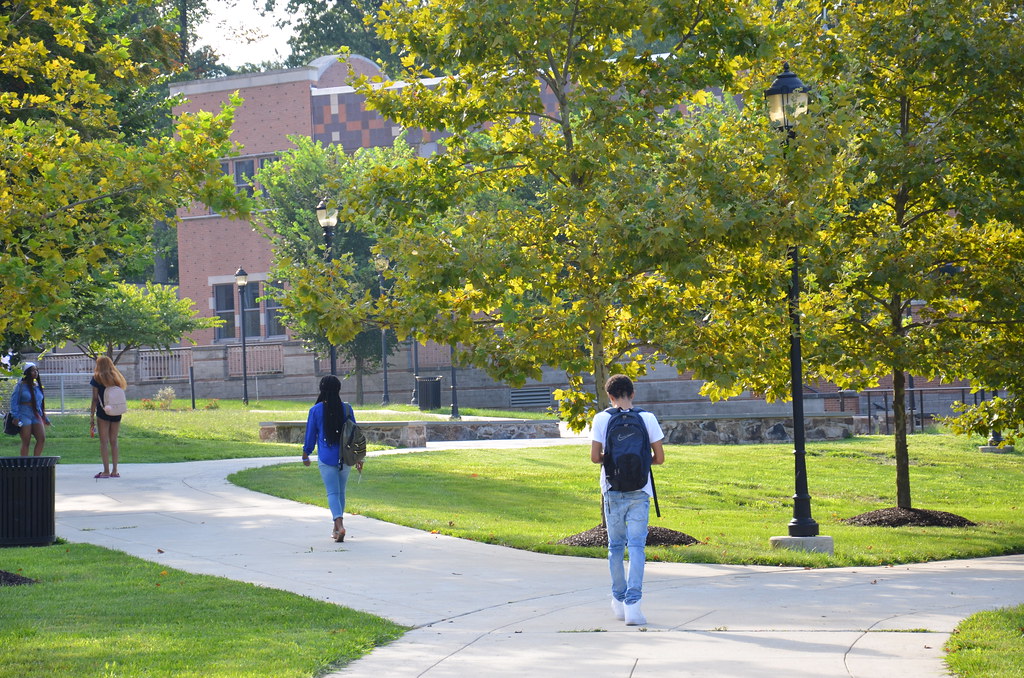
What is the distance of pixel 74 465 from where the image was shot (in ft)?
71.7

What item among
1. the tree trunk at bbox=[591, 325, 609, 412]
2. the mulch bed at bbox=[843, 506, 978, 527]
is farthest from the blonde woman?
the mulch bed at bbox=[843, 506, 978, 527]

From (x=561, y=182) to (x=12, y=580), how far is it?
269 inches

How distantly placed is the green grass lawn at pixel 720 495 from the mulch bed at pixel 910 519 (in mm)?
294

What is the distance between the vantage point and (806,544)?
1302cm

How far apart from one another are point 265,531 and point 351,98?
3548cm

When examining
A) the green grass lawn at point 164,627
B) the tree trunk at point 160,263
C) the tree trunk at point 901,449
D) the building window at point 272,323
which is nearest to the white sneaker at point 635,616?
the green grass lawn at point 164,627

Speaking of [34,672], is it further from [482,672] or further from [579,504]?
[579,504]

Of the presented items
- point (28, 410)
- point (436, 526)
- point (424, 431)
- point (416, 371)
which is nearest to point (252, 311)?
point (416, 371)

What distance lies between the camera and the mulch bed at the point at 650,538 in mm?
13188

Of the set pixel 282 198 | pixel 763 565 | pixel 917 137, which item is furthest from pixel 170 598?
pixel 282 198

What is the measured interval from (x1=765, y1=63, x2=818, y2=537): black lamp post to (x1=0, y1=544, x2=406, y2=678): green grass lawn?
5942mm

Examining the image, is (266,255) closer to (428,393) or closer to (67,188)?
(428,393)

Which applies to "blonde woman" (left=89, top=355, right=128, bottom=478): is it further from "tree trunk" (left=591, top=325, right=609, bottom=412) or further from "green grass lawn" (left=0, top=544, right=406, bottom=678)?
"tree trunk" (left=591, top=325, right=609, bottom=412)

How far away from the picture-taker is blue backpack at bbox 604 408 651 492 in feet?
28.3
